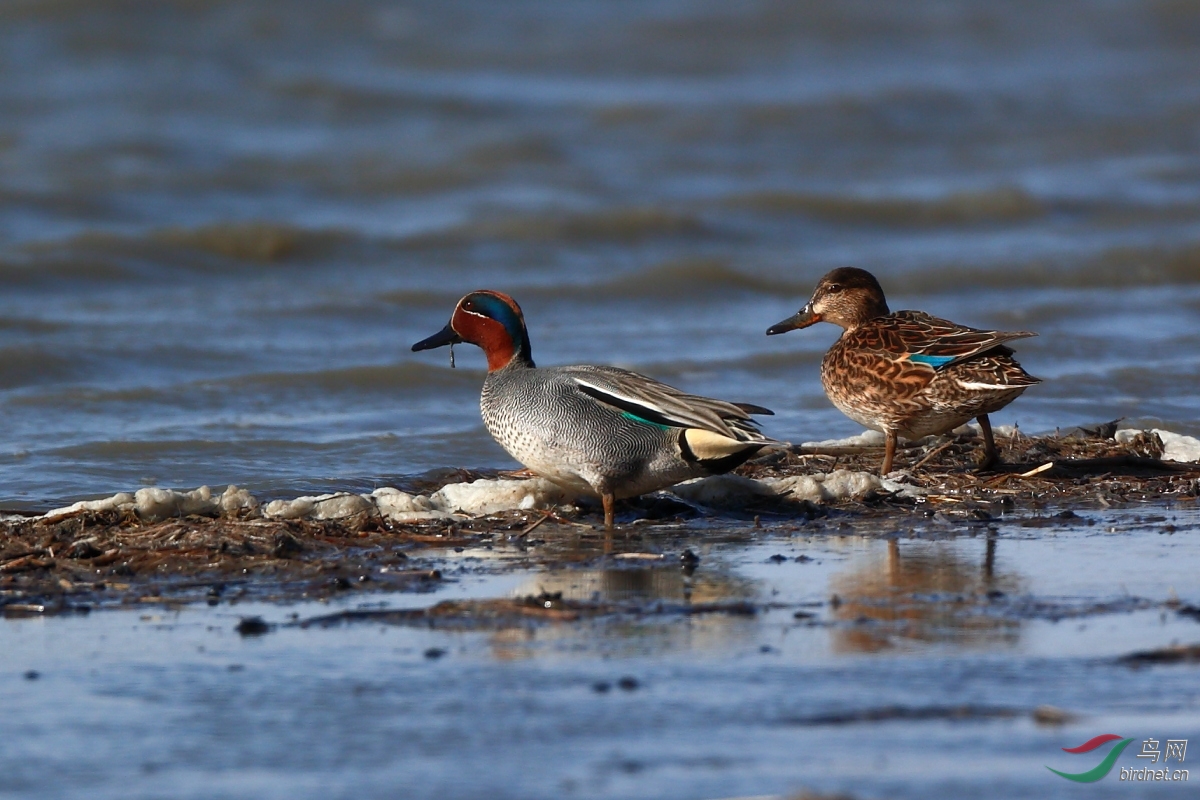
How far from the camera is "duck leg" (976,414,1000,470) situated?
7.63 meters

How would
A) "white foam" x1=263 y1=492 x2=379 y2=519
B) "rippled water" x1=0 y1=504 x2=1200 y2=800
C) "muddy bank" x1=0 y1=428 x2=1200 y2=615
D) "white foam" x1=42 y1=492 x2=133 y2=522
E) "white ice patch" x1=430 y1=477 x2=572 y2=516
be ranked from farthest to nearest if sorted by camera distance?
"white ice patch" x1=430 y1=477 x2=572 y2=516, "white foam" x1=263 y1=492 x2=379 y2=519, "white foam" x1=42 y1=492 x2=133 y2=522, "muddy bank" x1=0 y1=428 x2=1200 y2=615, "rippled water" x1=0 y1=504 x2=1200 y2=800

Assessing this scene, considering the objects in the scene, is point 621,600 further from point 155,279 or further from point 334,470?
point 155,279

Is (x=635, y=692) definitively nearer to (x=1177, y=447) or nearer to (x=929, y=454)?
(x=929, y=454)

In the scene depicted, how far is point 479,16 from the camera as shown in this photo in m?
27.7

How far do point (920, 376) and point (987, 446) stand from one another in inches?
19.8

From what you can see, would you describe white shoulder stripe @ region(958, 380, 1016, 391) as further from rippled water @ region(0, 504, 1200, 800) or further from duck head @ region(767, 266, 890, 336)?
rippled water @ region(0, 504, 1200, 800)

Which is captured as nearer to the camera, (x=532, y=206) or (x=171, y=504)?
(x=171, y=504)

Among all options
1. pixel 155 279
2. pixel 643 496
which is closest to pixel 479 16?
pixel 155 279

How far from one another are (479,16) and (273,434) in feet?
62.6

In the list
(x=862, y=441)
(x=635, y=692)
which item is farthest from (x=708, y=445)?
(x=635, y=692)

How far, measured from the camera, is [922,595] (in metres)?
5.11

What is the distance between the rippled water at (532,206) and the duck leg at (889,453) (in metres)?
2.05

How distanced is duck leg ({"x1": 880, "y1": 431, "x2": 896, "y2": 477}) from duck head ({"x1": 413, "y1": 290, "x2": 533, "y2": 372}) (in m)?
1.68

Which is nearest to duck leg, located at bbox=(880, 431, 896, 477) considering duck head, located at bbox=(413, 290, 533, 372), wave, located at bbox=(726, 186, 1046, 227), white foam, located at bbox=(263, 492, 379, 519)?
duck head, located at bbox=(413, 290, 533, 372)
